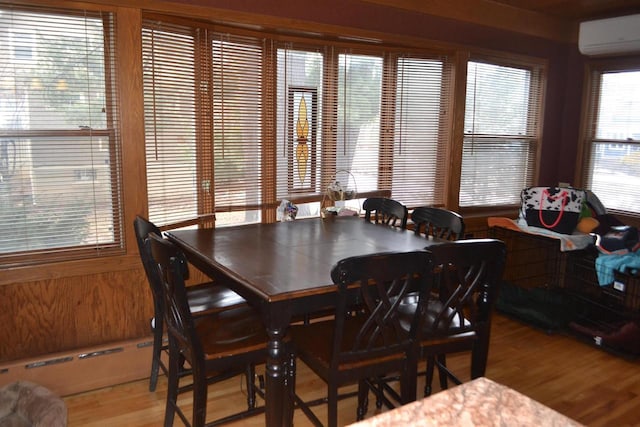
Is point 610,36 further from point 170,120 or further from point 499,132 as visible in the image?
point 170,120

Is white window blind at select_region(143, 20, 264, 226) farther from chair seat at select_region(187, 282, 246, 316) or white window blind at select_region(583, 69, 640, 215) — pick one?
white window blind at select_region(583, 69, 640, 215)

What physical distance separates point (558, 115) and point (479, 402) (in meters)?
4.45

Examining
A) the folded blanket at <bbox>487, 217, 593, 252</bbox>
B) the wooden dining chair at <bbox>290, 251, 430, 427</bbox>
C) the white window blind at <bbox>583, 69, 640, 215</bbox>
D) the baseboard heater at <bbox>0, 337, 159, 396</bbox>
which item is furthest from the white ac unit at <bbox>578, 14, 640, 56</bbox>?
the baseboard heater at <bbox>0, 337, 159, 396</bbox>

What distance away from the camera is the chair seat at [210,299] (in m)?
2.47

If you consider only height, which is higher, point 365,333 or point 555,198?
point 555,198

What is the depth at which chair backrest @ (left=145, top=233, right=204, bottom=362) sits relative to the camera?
195 cm

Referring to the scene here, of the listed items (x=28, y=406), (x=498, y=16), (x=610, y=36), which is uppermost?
(x=498, y=16)

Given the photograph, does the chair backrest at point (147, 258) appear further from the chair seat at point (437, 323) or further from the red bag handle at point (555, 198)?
the red bag handle at point (555, 198)

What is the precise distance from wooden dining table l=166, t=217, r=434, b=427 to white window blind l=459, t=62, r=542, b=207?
5.01 feet

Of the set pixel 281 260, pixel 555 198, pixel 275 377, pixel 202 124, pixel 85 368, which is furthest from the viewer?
pixel 555 198

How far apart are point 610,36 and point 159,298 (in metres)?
3.92

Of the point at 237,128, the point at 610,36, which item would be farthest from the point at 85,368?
the point at 610,36

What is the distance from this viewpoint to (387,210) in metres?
3.31

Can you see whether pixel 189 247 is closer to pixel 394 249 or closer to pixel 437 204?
pixel 394 249
